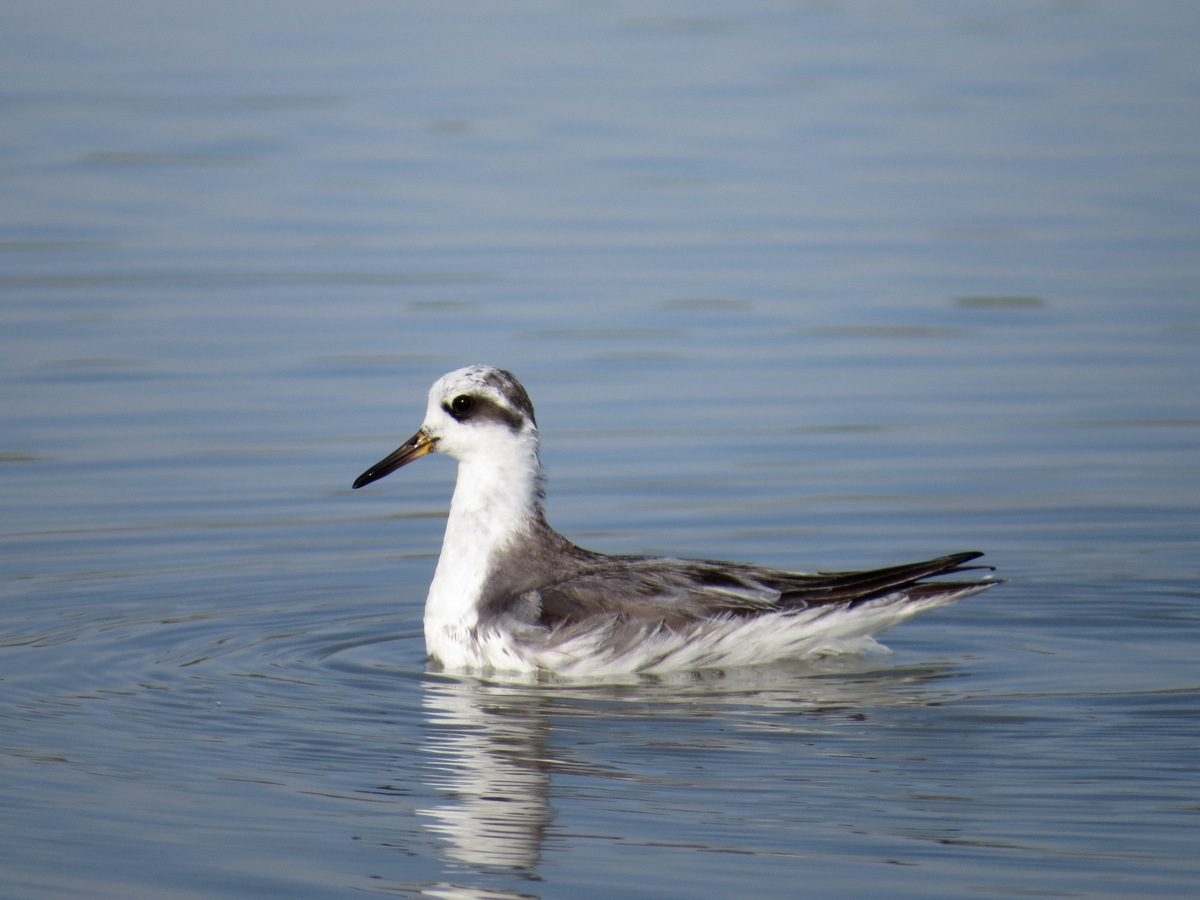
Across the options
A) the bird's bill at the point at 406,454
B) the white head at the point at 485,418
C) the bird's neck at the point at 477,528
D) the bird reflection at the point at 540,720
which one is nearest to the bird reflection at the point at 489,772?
the bird reflection at the point at 540,720

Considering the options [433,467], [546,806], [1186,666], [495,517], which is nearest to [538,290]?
[433,467]

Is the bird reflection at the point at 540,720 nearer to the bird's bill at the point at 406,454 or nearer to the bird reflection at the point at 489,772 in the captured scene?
the bird reflection at the point at 489,772

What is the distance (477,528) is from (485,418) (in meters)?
0.63

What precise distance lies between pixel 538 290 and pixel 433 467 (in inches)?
160

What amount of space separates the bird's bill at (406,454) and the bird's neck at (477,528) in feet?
0.77

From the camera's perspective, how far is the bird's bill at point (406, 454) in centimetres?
1202

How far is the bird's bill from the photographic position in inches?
473

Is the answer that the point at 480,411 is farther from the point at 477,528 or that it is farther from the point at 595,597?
the point at 595,597

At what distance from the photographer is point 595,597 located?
444 inches

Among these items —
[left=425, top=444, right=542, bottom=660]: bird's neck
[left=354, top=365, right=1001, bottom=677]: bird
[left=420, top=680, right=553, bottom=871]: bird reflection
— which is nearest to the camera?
[left=420, top=680, right=553, bottom=871]: bird reflection

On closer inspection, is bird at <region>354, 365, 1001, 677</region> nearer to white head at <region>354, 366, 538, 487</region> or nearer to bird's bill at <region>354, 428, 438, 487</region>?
white head at <region>354, 366, 538, 487</region>

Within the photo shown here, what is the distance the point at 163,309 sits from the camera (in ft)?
65.8

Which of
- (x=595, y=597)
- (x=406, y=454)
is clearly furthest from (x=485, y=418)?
(x=595, y=597)

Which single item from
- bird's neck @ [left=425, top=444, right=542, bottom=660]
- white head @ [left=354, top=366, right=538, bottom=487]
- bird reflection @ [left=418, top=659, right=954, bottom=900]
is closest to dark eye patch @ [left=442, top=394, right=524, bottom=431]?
white head @ [left=354, top=366, right=538, bottom=487]
